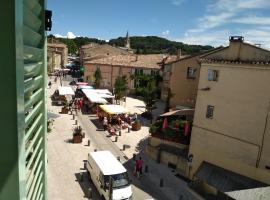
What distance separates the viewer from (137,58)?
59812 millimetres

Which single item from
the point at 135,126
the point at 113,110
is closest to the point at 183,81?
the point at 135,126

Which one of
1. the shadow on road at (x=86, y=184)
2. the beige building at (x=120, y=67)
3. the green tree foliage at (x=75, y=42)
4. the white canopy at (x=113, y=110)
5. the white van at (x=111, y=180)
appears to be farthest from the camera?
the green tree foliage at (x=75, y=42)

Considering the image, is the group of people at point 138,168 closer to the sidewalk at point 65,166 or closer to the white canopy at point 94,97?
the sidewalk at point 65,166

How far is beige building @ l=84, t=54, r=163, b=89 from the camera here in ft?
185

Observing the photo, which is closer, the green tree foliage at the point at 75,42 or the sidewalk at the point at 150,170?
the sidewalk at the point at 150,170

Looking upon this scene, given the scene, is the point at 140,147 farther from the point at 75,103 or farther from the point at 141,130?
the point at 75,103

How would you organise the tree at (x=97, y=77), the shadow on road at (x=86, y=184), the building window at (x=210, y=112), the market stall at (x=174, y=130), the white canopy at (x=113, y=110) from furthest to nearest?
the tree at (x=97, y=77)
the white canopy at (x=113, y=110)
the market stall at (x=174, y=130)
the building window at (x=210, y=112)
the shadow on road at (x=86, y=184)

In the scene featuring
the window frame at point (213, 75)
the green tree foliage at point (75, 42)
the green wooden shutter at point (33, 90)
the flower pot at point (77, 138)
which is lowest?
the flower pot at point (77, 138)

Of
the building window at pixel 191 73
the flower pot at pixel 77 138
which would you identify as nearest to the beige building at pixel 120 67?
the building window at pixel 191 73

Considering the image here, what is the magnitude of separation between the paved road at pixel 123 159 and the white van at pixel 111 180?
1557 millimetres

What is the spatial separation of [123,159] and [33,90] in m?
21.9

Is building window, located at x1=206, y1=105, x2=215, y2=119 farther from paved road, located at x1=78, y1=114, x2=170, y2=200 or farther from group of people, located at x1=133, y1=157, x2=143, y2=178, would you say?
paved road, located at x1=78, y1=114, x2=170, y2=200

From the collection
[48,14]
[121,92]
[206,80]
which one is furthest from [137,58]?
[48,14]

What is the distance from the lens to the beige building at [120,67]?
56.4 m
